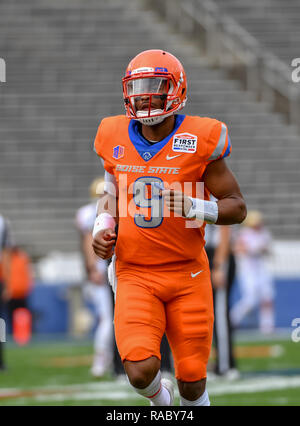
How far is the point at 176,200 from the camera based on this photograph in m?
4.54

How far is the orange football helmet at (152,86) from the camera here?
15.7 feet

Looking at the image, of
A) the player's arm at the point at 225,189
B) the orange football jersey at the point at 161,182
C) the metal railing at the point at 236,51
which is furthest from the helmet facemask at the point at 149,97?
the metal railing at the point at 236,51

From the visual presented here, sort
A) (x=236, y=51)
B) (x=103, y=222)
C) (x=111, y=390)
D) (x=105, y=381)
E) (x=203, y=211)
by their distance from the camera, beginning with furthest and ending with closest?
(x=236, y=51), (x=105, y=381), (x=111, y=390), (x=103, y=222), (x=203, y=211)

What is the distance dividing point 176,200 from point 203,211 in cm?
20

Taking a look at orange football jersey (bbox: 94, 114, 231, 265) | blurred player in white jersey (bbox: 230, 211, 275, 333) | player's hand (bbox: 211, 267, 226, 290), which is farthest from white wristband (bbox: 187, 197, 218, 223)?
blurred player in white jersey (bbox: 230, 211, 275, 333)

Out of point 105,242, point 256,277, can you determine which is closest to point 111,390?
point 105,242

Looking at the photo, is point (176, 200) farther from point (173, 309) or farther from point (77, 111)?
point (77, 111)

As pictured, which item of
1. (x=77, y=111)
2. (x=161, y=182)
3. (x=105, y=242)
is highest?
(x=161, y=182)

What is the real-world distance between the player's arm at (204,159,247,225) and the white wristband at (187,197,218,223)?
3.1 inches
